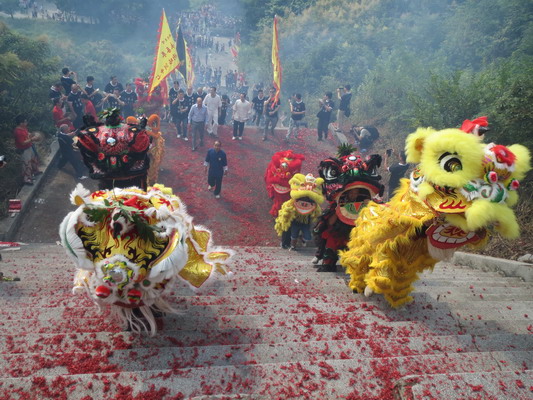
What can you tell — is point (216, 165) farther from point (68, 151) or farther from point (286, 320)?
point (286, 320)

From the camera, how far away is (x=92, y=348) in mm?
3684

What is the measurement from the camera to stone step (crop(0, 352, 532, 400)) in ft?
10.2

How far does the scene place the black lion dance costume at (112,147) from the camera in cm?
621

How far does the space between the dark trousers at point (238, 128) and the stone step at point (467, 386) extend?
465 inches

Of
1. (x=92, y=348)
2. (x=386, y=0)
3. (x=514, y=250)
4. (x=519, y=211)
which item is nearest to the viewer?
(x=92, y=348)

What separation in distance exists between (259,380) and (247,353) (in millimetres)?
412

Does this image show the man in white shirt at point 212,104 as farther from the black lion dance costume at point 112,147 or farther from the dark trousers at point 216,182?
the black lion dance costume at point 112,147

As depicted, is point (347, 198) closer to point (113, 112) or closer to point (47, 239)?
point (113, 112)

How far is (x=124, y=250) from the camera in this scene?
3.60m

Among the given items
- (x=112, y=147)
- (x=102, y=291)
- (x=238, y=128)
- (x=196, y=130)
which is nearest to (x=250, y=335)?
(x=102, y=291)

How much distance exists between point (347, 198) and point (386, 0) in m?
23.7

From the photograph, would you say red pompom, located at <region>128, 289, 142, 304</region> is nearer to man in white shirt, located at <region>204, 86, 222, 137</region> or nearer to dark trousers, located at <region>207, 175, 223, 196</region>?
dark trousers, located at <region>207, 175, 223, 196</region>

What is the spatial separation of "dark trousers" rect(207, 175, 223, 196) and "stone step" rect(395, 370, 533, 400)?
7.70m

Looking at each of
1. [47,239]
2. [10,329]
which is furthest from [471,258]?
[47,239]
